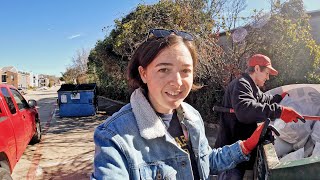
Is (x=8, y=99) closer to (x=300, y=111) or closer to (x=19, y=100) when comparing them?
(x=19, y=100)

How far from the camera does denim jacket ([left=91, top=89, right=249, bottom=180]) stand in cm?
116

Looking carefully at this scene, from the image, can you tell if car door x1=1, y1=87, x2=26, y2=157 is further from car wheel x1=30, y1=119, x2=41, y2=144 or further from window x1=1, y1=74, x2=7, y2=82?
window x1=1, y1=74, x2=7, y2=82

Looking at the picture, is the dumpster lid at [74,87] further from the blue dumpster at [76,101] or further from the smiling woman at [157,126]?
the smiling woman at [157,126]

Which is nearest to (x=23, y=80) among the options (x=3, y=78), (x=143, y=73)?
(x=3, y=78)

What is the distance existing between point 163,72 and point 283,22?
6722 mm

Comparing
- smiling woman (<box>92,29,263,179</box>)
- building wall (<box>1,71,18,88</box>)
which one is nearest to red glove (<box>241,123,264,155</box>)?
smiling woman (<box>92,29,263,179</box>)

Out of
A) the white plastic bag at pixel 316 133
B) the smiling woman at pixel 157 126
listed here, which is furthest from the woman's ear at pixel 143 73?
the white plastic bag at pixel 316 133

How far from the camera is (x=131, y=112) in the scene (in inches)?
53.7

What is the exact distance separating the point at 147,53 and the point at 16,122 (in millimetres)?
4156

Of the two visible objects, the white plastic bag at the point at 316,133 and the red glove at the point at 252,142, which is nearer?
the red glove at the point at 252,142

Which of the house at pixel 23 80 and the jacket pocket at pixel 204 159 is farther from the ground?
the house at pixel 23 80

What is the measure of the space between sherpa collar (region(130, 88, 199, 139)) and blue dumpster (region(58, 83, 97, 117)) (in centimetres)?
1101

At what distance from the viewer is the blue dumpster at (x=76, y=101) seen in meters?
12.1

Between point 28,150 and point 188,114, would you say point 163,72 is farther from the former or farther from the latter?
point 28,150
